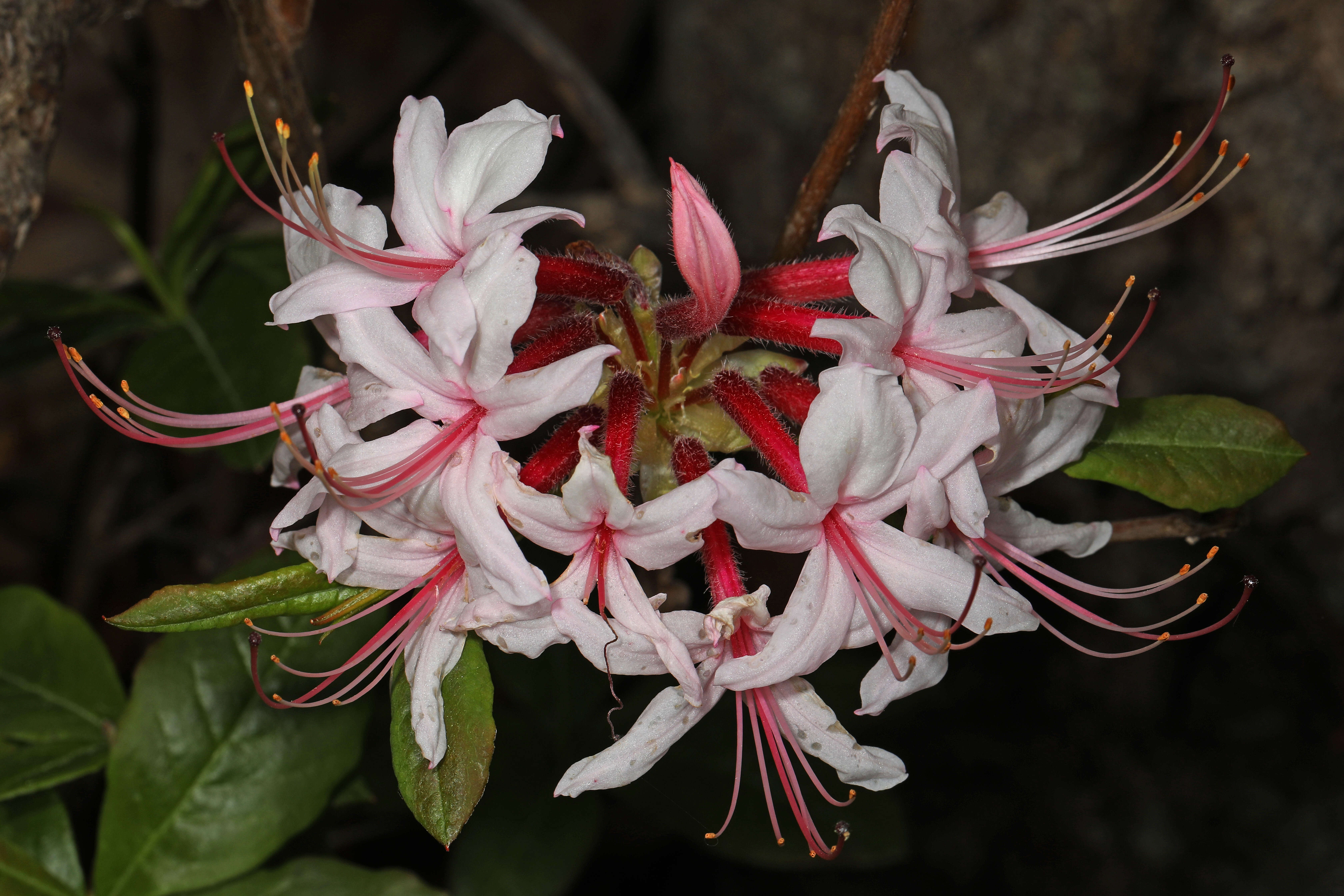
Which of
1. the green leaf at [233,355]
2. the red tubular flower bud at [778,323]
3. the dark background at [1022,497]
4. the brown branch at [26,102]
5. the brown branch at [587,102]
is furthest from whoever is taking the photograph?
the brown branch at [587,102]

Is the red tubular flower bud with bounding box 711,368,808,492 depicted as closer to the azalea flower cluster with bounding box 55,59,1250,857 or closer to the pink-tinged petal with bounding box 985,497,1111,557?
the azalea flower cluster with bounding box 55,59,1250,857

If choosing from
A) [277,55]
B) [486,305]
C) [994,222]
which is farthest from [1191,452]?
[277,55]

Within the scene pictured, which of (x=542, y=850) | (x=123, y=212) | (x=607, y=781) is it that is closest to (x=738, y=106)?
(x=123, y=212)

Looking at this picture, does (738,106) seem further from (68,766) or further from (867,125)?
(68,766)

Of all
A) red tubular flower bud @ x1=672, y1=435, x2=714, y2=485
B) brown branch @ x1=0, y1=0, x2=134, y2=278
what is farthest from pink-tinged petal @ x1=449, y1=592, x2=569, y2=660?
brown branch @ x1=0, y1=0, x2=134, y2=278

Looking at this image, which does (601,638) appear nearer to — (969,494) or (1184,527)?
(969,494)

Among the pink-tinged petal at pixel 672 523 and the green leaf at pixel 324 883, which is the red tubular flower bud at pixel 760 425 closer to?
the pink-tinged petal at pixel 672 523

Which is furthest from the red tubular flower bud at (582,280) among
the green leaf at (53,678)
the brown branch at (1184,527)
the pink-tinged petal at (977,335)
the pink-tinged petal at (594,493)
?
the green leaf at (53,678)

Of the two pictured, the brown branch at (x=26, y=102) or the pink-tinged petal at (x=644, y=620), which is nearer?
the pink-tinged petal at (x=644, y=620)
